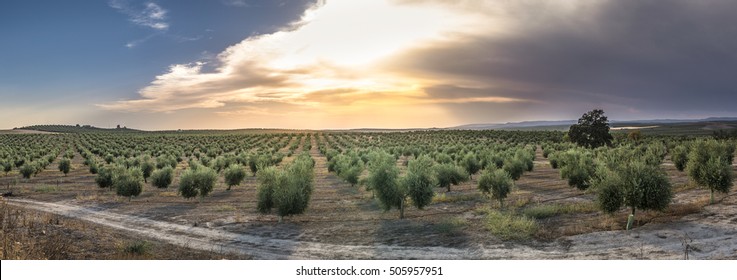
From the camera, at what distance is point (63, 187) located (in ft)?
145

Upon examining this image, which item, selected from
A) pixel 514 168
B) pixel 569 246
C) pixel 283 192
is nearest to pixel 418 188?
pixel 283 192

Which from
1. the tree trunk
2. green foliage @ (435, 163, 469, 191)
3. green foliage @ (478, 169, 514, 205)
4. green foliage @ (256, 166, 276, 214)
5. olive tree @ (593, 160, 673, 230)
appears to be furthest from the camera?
green foliage @ (435, 163, 469, 191)

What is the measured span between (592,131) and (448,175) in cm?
3821

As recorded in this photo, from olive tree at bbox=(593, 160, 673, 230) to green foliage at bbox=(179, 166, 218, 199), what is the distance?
2712 centimetres

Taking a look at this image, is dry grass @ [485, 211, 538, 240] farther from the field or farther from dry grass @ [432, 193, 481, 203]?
dry grass @ [432, 193, 481, 203]

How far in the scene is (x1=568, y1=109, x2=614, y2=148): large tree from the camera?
65000 millimetres

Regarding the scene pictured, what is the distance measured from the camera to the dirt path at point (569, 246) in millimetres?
14906

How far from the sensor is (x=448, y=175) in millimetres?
37562

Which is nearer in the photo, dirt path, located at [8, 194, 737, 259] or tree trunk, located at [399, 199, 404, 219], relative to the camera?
dirt path, located at [8, 194, 737, 259]

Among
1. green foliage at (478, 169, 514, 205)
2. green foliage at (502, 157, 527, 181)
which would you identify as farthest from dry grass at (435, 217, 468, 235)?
green foliage at (502, 157, 527, 181)

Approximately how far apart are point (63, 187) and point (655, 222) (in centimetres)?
4767

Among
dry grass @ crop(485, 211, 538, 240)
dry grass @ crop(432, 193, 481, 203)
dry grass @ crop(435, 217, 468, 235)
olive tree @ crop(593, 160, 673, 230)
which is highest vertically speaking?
olive tree @ crop(593, 160, 673, 230)

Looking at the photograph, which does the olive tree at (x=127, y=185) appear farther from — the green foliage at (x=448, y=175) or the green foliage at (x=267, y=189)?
the green foliage at (x=448, y=175)

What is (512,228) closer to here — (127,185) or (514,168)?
(514,168)
